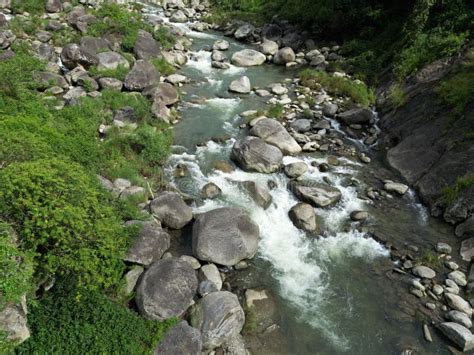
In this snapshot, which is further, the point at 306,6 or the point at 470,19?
the point at 306,6

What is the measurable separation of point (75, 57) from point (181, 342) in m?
16.6

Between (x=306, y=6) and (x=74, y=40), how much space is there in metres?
18.8

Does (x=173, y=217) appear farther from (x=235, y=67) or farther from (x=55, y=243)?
(x=235, y=67)

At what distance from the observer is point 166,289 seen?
9.04m

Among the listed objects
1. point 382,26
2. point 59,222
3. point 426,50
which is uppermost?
point 426,50

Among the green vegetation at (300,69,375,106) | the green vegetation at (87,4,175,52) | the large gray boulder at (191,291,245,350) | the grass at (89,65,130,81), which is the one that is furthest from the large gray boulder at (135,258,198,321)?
the green vegetation at (87,4,175,52)

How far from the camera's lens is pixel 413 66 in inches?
776

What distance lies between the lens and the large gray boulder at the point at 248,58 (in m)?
24.9

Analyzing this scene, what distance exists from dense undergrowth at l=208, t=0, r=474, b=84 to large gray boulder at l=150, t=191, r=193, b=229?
1474cm

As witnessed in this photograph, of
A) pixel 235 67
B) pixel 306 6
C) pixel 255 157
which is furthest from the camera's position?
pixel 306 6

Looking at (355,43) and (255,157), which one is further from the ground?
(355,43)

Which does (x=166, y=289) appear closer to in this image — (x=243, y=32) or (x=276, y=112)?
(x=276, y=112)

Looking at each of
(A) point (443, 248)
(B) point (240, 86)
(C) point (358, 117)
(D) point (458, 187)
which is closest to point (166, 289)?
(A) point (443, 248)


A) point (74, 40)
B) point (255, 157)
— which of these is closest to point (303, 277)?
point (255, 157)
